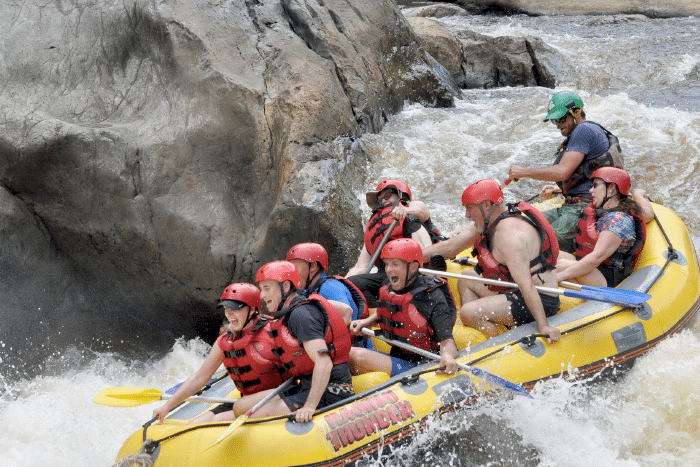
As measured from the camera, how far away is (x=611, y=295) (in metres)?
4.13

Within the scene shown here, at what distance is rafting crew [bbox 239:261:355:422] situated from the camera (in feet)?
11.0

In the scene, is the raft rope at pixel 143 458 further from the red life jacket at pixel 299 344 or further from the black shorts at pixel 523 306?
the black shorts at pixel 523 306

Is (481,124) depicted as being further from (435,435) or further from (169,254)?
(435,435)

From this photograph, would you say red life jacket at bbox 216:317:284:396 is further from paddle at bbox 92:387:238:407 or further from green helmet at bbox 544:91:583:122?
green helmet at bbox 544:91:583:122

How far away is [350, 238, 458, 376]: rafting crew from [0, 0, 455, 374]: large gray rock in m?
1.84

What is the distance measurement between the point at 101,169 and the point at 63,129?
0.47m

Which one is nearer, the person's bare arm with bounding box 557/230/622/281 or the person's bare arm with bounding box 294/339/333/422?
the person's bare arm with bounding box 294/339/333/422

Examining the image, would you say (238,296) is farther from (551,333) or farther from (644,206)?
(644,206)

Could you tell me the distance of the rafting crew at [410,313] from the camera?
367 cm

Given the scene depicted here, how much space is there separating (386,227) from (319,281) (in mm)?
897

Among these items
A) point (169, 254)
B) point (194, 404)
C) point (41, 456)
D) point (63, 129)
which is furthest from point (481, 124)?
point (41, 456)

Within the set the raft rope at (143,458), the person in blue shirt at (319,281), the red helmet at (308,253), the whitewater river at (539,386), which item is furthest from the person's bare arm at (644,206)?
the raft rope at (143,458)

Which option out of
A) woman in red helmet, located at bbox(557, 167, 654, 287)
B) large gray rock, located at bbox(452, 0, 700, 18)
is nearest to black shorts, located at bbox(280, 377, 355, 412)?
woman in red helmet, located at bbox(557, 167, 654, 287)

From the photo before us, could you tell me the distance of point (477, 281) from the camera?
432cm
